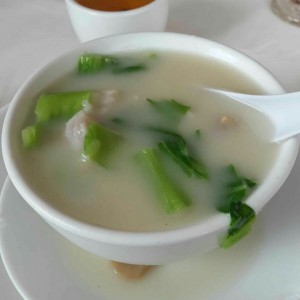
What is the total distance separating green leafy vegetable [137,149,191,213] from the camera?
2.21 ft

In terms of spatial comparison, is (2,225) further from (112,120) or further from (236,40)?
(236,40)

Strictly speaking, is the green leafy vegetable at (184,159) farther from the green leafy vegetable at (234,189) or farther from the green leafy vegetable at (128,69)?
the green leafy vegetable at (128,69)

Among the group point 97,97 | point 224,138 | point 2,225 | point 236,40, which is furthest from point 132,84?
point 236,40

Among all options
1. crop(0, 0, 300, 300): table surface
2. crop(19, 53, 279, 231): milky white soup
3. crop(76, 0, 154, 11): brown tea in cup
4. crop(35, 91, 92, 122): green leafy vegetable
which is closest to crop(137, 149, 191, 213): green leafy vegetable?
crop(19, 53, 279, 231): milky white soup

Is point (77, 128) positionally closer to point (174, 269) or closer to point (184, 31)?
point (174, 269)

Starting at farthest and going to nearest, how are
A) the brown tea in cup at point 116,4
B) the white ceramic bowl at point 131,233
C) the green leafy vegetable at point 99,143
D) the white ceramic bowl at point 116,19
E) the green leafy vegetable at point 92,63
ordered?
the brown tea in cup at point 116,4, the white ceramic bowl at point 116,19, the green leafy vegetable at point 92,63, the green leafy vegetable at point 99,143, the white ceramic bowl at point 131,233

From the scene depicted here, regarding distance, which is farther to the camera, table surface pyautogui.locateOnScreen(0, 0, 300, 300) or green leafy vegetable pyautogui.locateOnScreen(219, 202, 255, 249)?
table surface pyautogui.locateOnScreen(0, 0, 300, 300)

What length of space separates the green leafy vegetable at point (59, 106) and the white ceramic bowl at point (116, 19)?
0.38 m

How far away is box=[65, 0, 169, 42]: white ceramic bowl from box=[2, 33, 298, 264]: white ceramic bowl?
0.26 m

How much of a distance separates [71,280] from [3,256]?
4.1 inches

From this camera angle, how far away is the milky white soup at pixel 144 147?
68 cm

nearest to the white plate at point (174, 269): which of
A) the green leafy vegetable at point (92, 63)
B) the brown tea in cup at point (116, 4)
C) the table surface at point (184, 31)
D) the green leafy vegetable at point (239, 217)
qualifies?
the green leafy vegetable at point (239, 217)

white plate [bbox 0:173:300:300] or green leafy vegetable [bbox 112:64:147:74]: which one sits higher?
green leafy vegetable [bbox 112:64:147:74]

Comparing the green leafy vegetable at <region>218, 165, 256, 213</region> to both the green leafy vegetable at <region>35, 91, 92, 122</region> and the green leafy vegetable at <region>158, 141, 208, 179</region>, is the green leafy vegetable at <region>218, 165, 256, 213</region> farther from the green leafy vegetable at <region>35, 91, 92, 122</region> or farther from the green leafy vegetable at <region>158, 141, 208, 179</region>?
the green leafy vegetable at <region>35, 91, 92, 122</region>
